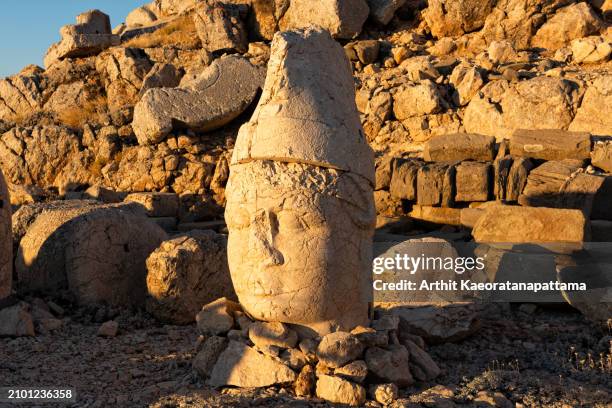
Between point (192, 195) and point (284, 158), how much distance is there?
9043mm

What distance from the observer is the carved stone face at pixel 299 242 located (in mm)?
4242

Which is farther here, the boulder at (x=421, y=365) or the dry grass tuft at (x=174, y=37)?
the dry grass tuft at (x=174, y=37)

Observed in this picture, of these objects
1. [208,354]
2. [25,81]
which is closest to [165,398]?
[208,354]

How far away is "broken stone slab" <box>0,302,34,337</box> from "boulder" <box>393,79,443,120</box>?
29.0 ft

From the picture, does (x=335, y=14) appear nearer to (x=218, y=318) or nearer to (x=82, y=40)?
(x=82, y=40)

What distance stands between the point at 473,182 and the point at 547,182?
1084 millimetres

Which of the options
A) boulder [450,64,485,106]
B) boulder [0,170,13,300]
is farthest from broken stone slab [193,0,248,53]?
boulder [0,170,13,300]

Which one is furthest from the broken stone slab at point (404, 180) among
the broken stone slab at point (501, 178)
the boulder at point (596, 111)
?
the boulder at point (596, 111)

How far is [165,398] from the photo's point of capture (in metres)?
4.08

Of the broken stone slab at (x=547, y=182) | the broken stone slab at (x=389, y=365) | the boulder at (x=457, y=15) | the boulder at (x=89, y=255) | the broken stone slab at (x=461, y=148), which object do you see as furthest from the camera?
the boulder at (x=457, y=15)

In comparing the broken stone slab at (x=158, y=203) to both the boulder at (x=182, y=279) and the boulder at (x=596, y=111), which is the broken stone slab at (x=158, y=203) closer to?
the boulder at (x=182, y=279)

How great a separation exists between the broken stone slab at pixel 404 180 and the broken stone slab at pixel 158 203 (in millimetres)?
4032

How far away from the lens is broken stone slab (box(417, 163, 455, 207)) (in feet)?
32.8

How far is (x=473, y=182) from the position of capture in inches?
386
